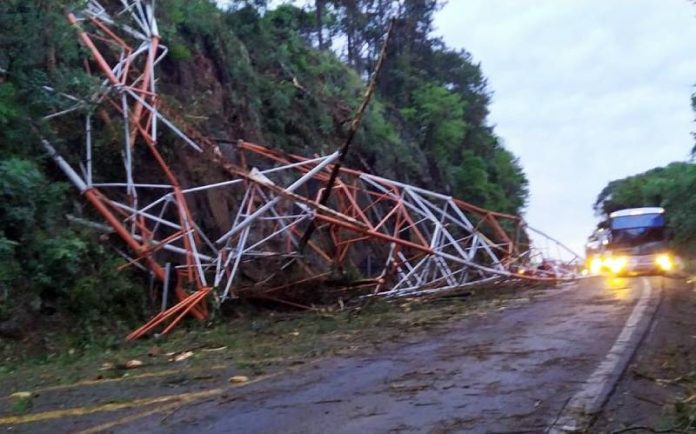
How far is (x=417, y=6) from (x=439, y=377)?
50.0 metres

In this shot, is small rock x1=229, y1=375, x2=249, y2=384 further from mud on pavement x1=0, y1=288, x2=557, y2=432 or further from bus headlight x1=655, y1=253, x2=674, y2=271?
bus headlight x1=655, y1=253, x2=674, y2=271

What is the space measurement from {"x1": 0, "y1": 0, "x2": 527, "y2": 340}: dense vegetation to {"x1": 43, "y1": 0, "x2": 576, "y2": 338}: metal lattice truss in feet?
2.57

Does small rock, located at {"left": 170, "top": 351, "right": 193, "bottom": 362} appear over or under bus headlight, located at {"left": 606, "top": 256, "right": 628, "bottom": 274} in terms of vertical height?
under

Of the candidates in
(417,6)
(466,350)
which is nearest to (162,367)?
(466,350)

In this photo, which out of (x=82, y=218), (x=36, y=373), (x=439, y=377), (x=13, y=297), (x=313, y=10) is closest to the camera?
(x=439, y=377)

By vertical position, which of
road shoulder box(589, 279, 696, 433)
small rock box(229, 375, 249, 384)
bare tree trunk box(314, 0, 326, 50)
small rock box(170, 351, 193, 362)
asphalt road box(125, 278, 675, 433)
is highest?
bare tree trunk box(314, 0, 326, 50)

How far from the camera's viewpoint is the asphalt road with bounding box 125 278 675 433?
7.53 meters

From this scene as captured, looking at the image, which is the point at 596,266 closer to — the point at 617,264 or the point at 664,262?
the point at 617,264

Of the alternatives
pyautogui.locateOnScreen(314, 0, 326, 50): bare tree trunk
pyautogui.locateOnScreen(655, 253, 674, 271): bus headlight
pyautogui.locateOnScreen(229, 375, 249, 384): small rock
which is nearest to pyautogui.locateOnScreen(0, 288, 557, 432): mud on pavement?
pyautogui.locateOnScreen(229, 375, 249, 384): small rock

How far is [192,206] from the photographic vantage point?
22844 millimetres

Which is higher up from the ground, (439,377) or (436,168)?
(436,168)

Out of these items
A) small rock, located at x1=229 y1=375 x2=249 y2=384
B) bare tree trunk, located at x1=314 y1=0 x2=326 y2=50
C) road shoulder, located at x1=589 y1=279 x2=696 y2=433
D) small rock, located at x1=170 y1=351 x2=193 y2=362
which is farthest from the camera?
bare tree trunk, located at x1=314 y1=0 x2=326 y2=50

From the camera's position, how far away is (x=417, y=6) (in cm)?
5725

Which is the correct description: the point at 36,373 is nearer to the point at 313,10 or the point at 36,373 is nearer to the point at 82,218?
the point at 82,218
